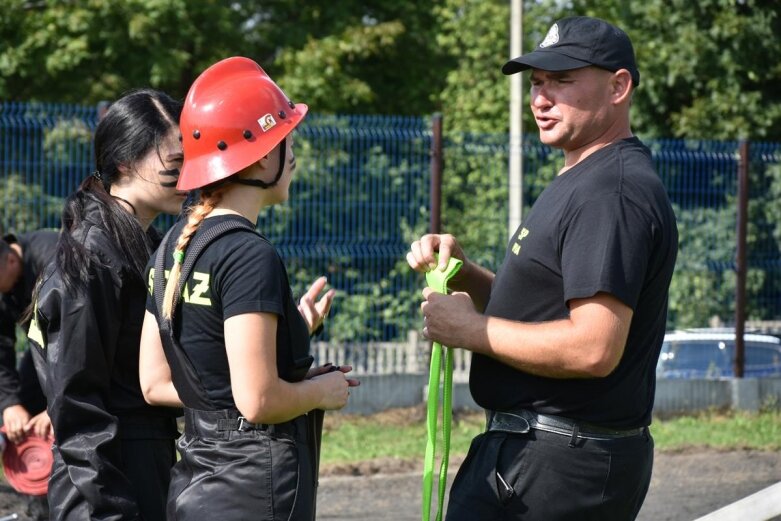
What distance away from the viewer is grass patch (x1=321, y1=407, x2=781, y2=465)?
365 inches

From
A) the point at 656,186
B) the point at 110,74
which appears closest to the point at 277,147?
the point at 656,186

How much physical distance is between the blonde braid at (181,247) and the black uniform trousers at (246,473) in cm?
28

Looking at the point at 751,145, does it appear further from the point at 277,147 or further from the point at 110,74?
the point at 110,74

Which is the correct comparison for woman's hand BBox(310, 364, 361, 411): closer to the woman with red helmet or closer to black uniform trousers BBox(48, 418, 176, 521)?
the woman with red helmet

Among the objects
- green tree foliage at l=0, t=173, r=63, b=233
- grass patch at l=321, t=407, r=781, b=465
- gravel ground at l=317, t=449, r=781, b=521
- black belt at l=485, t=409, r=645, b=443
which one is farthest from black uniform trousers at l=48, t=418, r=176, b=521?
green tree foliage at l=0, t=173, r=63, b=233

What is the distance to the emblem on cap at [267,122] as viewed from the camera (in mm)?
3010

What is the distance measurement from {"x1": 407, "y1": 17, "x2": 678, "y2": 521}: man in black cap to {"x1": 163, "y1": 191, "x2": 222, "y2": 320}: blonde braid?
2.25 ft

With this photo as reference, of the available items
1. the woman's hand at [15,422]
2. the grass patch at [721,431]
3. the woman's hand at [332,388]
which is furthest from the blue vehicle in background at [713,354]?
the woman's hand at [332,388]

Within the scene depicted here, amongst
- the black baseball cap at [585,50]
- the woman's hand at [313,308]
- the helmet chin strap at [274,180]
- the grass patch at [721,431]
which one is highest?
the black baseball cap at [585,50]

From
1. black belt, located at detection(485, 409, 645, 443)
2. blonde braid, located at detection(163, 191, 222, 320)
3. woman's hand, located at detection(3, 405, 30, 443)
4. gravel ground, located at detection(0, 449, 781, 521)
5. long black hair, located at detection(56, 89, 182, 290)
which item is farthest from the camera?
gravel ground, located at detection(0, 449, 781, 521)

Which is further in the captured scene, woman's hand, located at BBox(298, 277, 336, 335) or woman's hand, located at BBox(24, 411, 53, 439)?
woman's hand, located at BBox(24, 411, 53, 439)

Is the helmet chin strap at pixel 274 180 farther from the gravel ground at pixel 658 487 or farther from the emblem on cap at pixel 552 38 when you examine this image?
the gravel ground at pixel 658 487

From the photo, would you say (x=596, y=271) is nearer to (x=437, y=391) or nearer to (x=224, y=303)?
A: (x=437, y=391)

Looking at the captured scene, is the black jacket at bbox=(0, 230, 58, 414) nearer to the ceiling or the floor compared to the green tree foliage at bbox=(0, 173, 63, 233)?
nearer to the floor
